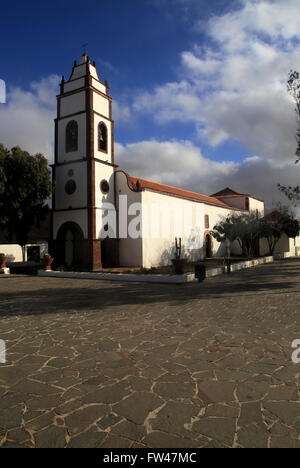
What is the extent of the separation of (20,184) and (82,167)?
4.78 m

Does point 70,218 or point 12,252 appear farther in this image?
point 12,252

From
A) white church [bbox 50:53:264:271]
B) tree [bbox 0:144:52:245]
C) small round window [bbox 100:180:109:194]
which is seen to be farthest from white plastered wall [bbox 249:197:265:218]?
tree [bbox 0:144:52:245]

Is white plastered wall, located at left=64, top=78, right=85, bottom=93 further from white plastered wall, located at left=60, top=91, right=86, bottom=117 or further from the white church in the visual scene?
white plastered wall, located at left=60, top=91, right=86, bottom=117

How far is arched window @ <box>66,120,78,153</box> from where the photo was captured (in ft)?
75.0

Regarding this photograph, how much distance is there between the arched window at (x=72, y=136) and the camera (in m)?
22.9

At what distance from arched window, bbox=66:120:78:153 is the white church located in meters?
0.08

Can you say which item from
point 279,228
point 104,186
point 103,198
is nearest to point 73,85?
point 104,186

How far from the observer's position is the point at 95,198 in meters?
21.8

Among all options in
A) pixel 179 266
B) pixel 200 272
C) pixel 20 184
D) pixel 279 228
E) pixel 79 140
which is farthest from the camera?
pixel 279 228

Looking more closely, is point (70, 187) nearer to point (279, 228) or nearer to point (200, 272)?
point (200, 272)

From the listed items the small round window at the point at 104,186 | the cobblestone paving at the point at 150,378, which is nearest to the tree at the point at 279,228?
the small round window at the point at 104,186

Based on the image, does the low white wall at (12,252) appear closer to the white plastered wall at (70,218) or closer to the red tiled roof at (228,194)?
the white plastered wall at (70,218)
